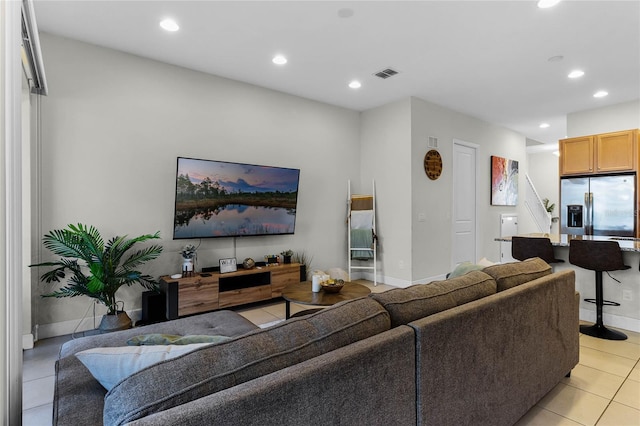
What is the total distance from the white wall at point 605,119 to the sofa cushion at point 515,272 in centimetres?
462

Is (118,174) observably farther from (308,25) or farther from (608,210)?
(608,210)

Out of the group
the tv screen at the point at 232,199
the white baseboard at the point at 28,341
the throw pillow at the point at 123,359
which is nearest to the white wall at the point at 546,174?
the tv screen at the point at 232,199

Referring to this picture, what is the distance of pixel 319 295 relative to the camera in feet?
9.38

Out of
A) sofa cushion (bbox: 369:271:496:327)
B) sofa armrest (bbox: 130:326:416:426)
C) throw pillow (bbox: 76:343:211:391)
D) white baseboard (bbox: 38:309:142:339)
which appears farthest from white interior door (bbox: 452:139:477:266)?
throw pillow (bbox: 76:343:211:391)

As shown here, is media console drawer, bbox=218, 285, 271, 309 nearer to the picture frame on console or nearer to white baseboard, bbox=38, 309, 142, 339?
the picture frame on console

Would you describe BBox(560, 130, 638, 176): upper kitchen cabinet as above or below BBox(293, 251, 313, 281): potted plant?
above

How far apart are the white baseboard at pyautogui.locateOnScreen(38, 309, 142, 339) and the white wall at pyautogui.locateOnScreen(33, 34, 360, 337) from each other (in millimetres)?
31

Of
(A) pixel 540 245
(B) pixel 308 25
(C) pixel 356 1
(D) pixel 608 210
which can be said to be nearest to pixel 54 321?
(B) pixel 308 25

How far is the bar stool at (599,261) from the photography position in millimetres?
2959

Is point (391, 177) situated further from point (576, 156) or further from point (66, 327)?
point (66, 327)

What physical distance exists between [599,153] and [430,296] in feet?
17.4

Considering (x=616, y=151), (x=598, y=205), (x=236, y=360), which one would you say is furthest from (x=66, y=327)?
(x=616, y=151)

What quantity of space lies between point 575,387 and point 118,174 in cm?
429

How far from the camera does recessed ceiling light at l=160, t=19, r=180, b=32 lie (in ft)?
9.77
